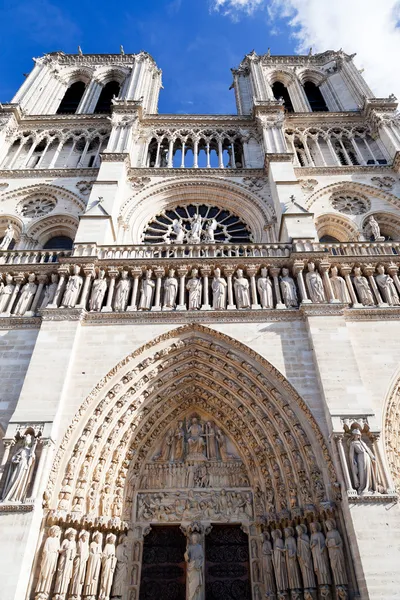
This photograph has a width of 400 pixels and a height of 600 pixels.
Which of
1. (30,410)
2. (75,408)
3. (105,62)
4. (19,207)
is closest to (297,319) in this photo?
(75,408)

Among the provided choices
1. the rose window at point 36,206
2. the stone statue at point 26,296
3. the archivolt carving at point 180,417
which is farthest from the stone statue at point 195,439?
the rose window at point 36,206

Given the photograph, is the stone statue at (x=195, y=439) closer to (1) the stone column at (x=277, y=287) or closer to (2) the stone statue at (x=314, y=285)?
(1) the stone column at (x=277, y=287)

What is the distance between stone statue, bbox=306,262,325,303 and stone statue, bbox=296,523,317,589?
407 centimetres

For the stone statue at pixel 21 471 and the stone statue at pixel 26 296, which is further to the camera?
the stone statue at pixel 26 296

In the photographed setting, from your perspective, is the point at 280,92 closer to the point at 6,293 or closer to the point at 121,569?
the point at 6,293

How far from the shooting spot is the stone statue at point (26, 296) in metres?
9.19

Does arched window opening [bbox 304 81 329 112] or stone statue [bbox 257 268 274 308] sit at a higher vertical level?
arched window opening [bbox 304 81 329 112]

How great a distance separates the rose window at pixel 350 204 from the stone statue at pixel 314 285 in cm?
456

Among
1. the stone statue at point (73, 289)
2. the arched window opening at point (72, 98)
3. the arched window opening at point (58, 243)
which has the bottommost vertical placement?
the stone statue at point (73, 289)

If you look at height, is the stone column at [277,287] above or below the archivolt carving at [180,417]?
above

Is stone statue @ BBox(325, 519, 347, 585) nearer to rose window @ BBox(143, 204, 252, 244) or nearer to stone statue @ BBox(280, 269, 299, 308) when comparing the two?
stone statue @ BBox(280, 269, 299, 308)

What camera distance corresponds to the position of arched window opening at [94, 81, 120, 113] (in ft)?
62.8

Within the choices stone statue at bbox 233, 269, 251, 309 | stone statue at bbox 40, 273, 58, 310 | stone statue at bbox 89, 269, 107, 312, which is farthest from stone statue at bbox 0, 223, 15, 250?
stone statue at bbox 233, 269, 251, 309

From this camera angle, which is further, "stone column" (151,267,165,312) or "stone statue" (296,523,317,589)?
"stone column" (151,267,165,312)
